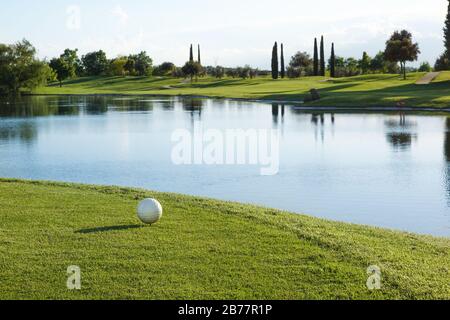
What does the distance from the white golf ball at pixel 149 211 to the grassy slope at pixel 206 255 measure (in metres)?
0.15

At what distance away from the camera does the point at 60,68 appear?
376ft

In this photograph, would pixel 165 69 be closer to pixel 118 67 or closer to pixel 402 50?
pixel 118 67

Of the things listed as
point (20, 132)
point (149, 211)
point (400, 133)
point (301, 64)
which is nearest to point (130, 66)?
point (301, 64)

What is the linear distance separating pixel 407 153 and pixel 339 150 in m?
2.53

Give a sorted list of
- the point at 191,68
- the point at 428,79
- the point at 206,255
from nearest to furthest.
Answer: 1. the point at 206,255
2. the point at 428,79
3. the point at 191,68

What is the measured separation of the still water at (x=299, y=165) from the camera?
566 inches

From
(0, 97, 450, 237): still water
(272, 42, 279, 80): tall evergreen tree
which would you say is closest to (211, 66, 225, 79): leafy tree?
(272, 42, 279, 80): tall evergreen tree

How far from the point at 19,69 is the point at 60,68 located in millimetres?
25532

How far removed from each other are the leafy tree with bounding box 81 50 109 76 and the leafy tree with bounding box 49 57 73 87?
39.6ft

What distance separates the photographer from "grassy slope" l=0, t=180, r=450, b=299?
7.24 metres

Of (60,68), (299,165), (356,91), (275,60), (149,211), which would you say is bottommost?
(299,165)
